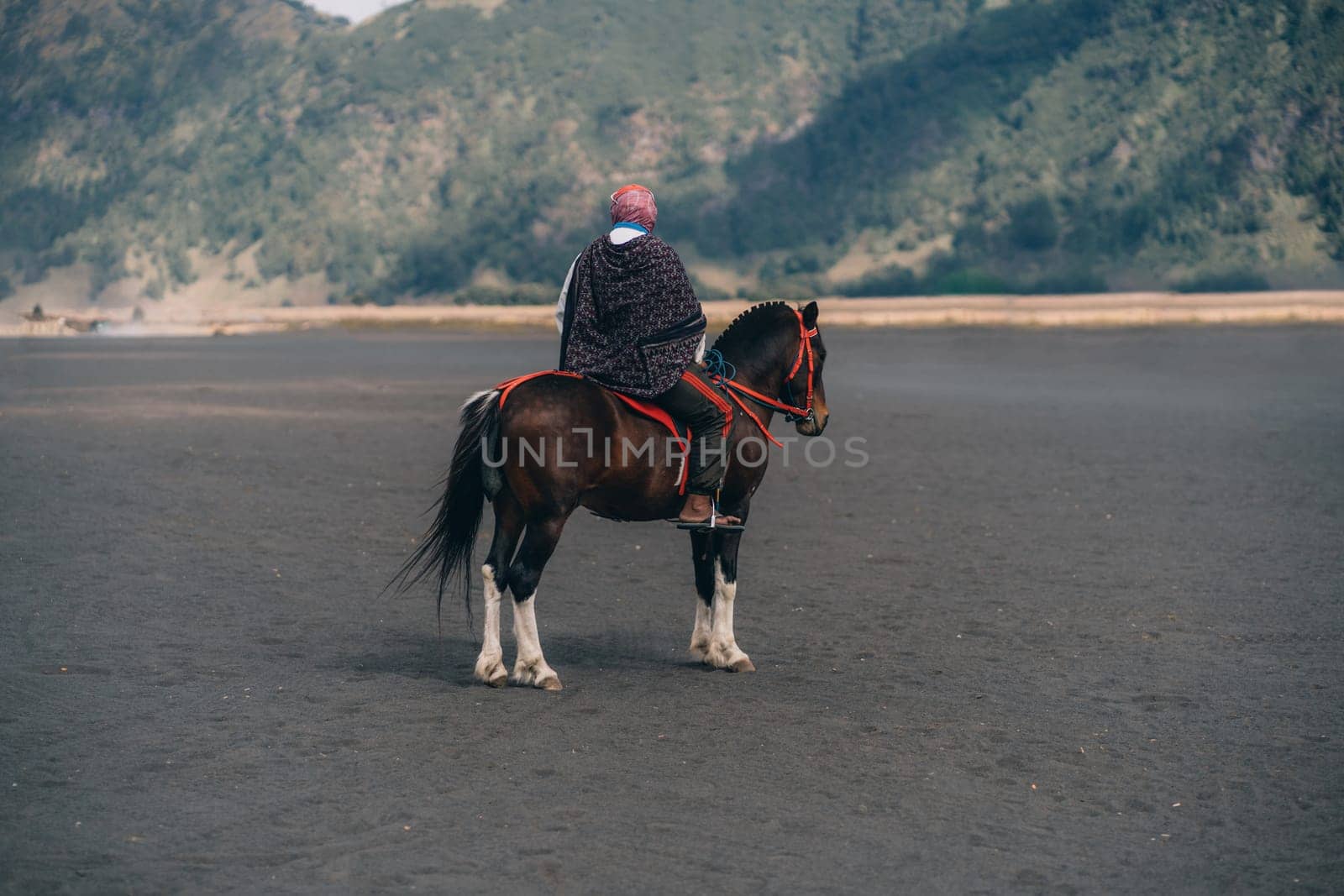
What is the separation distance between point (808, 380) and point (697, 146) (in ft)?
332

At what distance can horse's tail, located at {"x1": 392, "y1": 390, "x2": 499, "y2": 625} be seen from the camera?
7.91m

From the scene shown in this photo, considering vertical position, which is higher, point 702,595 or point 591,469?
point 591,469

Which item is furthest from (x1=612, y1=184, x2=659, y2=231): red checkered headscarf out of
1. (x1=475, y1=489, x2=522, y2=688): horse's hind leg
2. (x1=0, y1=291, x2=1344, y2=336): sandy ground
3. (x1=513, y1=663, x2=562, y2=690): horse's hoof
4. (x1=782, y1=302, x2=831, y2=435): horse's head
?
(x1=0, y1=291, x2=1344, y2=336): sandy ground

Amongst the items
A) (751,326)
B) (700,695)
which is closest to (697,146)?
(751,326)

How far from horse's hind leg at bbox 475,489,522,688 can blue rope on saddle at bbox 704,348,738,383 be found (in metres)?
1.35

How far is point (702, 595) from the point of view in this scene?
848 cm

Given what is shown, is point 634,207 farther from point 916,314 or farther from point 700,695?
point 916,314

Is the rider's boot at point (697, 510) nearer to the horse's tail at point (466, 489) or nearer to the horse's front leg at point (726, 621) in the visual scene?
the horse's front leg at point (726, 621)

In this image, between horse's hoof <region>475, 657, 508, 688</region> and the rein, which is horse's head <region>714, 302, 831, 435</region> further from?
horse's hoof <region>475, 657, 508, 688</region>

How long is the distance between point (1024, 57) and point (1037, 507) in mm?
95649

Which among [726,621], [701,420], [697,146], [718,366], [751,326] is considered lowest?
[726,621]

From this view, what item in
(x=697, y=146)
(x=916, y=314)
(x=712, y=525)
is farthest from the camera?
(x=697, y=146)

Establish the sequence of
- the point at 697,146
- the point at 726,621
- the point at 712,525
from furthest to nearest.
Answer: the point at 697,146
the point at 726,621
the point at 712,525

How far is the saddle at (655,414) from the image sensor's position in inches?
311
